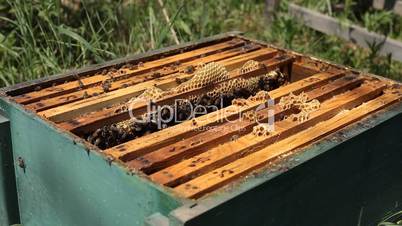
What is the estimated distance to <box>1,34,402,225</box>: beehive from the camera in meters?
1.72

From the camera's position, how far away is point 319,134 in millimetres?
2002

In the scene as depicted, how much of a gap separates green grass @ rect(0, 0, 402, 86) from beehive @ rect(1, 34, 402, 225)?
2.28 feet

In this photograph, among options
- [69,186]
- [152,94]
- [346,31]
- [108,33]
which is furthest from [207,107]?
[346,31]

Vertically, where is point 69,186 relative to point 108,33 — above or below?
below

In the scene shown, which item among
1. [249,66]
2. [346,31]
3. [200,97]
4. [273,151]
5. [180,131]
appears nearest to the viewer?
[273,151]

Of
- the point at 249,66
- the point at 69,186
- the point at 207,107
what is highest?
the point at 249,66

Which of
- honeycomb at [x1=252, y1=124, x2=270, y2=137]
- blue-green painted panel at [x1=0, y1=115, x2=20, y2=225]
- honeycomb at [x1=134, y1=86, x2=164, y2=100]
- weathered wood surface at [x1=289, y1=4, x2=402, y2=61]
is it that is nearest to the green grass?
weathered wood surface at [x1=289, y1=4, x2=402, y2=61]

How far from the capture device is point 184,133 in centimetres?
199

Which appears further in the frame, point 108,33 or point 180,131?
point 108,33

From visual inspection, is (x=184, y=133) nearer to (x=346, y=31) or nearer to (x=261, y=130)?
(x=261, y=130)

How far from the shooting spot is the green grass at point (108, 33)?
131 inches

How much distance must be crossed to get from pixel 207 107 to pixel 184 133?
450 millimetres

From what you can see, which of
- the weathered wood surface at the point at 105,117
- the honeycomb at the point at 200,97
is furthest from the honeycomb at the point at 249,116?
the weathered wood surface at the point at 105,117

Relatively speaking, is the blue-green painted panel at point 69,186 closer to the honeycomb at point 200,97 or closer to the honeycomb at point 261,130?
the honeycomb at point 200,97
